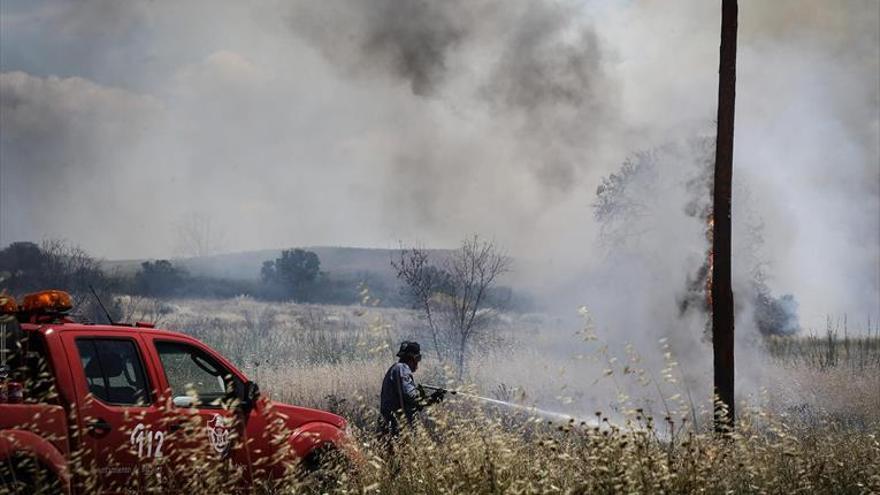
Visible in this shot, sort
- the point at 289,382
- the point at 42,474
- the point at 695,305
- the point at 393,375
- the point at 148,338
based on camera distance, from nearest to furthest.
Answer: the point at 42,474 < the point at 148,338 < the point at 393,375 < the point at 289,382 < the point at 695,305

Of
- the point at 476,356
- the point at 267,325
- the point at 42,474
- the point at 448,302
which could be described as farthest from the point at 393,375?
the point at 267,325

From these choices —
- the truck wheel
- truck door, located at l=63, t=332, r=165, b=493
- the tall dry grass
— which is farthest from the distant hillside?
the truck wheel

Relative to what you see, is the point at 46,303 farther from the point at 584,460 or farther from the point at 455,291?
the point at 455,291

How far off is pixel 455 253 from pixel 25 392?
65.4 feet

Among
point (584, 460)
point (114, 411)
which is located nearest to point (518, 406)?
point (584, 460)

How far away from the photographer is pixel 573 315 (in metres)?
35.3

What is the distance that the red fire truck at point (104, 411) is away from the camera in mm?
6723

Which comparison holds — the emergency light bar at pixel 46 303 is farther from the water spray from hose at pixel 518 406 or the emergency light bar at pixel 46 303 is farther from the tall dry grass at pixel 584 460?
the water spray from hose at pixel 518 406

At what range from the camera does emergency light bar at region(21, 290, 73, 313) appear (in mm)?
7555

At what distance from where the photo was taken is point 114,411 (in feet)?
24.1

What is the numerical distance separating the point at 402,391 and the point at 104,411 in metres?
3.11

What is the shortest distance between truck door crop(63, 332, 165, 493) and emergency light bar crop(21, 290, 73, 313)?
320 mm

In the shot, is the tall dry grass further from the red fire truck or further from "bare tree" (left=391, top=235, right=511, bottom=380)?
"bare tree" (left=391, top=235, right=511, bottom=380)

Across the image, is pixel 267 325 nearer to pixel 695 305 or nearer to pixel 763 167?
pixel 695 305
